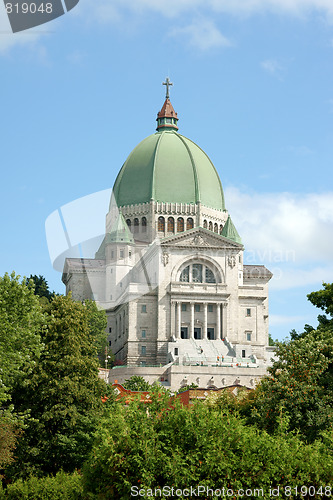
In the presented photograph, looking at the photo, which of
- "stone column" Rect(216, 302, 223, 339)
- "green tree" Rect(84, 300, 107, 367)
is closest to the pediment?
"stone column" Rect(216, 302, 223, 339)

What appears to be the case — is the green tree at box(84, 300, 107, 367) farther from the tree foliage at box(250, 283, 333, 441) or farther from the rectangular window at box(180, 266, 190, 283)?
the tree foliage at box(250, 283, 333, 441)

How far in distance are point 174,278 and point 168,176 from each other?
72.8ft

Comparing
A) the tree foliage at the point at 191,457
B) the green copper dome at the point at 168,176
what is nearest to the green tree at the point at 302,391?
the tree foliage at the point at 191,457

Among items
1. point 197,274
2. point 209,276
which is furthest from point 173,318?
point 209,276

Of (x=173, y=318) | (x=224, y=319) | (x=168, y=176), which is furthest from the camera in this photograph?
(x=168, y=176)

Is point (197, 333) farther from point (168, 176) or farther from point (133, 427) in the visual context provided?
point (133, 427)

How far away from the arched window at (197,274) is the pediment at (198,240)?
8.33 feet

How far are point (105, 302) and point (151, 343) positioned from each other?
1607 cm

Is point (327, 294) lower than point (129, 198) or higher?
lower

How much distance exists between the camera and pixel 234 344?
10381 cm

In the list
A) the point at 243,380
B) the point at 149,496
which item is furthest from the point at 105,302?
the point at 149,496

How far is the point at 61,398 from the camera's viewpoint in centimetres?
4816

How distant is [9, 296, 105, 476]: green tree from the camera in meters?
45.7

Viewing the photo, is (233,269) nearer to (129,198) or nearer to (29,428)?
(129,198)
